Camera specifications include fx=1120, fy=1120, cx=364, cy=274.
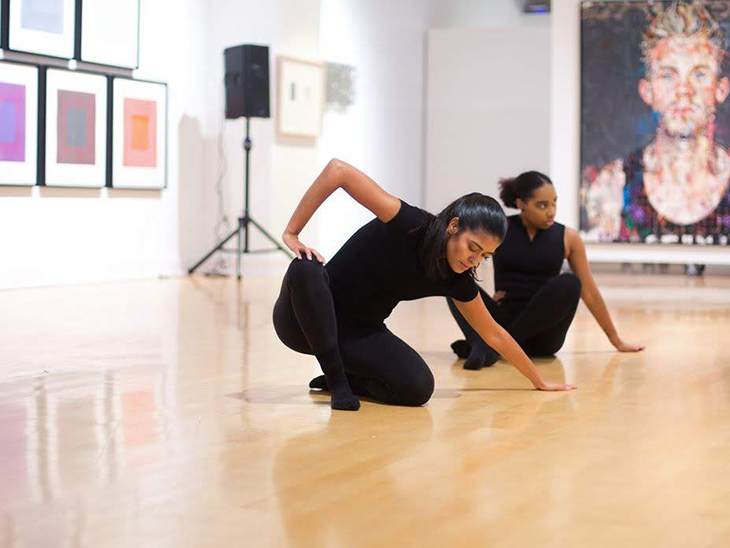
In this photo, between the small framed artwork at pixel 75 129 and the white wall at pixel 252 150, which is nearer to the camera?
the small framed artwork at pixel 75 129

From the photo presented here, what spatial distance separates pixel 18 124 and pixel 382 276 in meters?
5.02

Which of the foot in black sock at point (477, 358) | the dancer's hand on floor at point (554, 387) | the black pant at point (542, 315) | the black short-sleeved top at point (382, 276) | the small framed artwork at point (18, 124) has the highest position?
the small framed artwork at point (18, 124)

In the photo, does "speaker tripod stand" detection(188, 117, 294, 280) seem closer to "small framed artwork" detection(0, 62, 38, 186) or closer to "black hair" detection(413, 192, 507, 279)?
"small framed artwork" detection(0, 62, 38, 186)

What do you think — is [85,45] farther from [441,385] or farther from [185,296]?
[441,385]

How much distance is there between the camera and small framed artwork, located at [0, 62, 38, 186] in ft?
25.0

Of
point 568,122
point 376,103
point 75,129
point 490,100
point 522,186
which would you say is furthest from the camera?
point 490,100

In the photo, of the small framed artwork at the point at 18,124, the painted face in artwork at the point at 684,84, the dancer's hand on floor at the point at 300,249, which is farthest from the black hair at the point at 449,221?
the painted face in artwork at the point at 684,84

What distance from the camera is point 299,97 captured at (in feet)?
32.6

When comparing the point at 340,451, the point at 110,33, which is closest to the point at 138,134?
the point at 110,33

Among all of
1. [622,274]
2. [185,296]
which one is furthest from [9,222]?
[622,274]

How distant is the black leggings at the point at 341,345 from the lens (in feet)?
11.1

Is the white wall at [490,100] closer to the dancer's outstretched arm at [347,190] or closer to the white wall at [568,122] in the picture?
the white wall at [568,122]

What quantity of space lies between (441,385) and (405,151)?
8.77 meters

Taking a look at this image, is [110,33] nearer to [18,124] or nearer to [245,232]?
[18,124]
